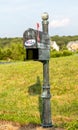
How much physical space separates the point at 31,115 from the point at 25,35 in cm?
307

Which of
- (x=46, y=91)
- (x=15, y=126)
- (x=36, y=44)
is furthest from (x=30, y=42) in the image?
(x=15, y=126)

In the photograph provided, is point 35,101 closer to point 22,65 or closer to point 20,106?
point 20,106

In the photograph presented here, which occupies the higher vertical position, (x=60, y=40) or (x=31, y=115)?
(x=31, y=115)

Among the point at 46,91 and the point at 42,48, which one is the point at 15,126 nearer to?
the point at 46,91

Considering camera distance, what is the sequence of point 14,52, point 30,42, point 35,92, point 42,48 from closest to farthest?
point 30,42, point 42,48, point 35,92, point 14,52

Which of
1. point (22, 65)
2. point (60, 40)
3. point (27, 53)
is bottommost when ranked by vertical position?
point (60, 40)

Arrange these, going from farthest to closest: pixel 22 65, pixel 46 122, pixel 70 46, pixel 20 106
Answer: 1. pixel 70 46
2. pixel 22 65
3. pixel 20 106
4. pixel 46 122

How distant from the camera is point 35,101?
39.1ft

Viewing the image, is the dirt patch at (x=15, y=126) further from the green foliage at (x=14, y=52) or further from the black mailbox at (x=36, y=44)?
the green foliage at (x=14, y=52)

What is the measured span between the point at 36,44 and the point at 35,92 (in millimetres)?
4333

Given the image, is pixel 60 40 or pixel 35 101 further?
pixel 60 40

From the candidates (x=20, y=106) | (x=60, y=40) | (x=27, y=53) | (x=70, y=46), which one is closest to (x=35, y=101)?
(x=20, y=106)

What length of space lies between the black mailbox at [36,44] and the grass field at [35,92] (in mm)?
1776

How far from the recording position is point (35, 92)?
12570mm
